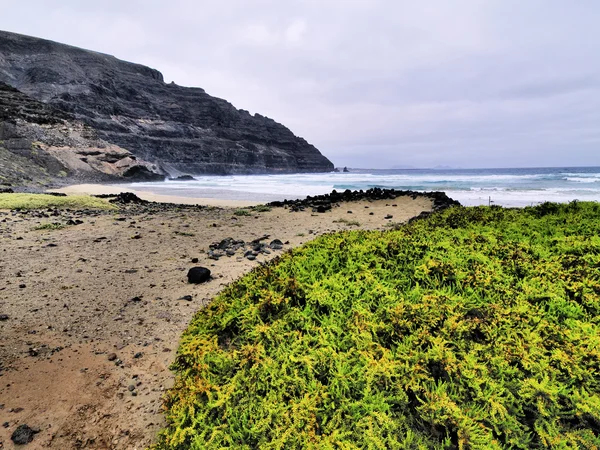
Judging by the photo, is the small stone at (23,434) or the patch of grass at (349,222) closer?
the small stone at (23,434)

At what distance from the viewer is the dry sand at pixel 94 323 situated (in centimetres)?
260

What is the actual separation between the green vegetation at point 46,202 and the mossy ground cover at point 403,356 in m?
15.3

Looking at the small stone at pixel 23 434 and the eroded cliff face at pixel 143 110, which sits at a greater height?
the eroded cliff face at pixel 143 110

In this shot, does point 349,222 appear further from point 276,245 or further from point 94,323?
point 94,323

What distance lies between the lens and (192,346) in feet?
7.39

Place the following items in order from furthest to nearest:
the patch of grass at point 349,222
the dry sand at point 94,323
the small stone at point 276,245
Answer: the patch of grass at point 349,222, the small stone at point 276,245, the dry sand at point 94,323

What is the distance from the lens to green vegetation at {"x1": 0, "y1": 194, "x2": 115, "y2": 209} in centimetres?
1347

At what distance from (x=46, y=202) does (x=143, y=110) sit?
3564 inches

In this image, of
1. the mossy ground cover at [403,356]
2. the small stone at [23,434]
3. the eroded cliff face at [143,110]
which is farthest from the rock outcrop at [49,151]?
the mossy ground cover at [403,356]

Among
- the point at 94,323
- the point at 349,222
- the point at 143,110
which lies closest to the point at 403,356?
the point at 94,323

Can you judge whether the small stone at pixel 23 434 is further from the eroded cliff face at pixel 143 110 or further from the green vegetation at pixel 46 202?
the eroded cliff face at pixel 143 110

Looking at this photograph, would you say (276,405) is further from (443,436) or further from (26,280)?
(26,280)

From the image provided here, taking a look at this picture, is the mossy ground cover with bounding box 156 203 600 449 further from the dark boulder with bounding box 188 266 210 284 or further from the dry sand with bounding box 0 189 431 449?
the dark boulder with bounding box 188 266 210 284

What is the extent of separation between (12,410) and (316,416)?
9.07 ft
